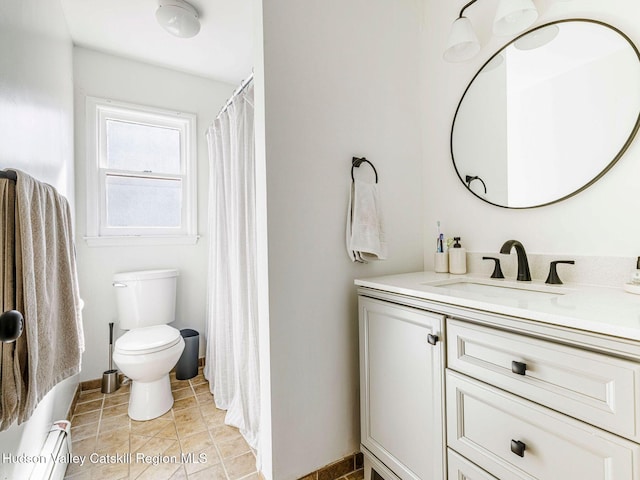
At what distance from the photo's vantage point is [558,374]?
2.41ft

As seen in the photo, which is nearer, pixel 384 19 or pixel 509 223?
pixel 509 223

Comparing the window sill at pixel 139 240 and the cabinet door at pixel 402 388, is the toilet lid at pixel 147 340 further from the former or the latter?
the cabinet door at pixel 402 388

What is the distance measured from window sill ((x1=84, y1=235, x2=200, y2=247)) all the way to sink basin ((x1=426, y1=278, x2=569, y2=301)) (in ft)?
6.62

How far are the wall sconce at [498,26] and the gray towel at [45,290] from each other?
1686 mm

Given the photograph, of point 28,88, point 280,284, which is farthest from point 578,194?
point 28,88

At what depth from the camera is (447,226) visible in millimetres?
1617

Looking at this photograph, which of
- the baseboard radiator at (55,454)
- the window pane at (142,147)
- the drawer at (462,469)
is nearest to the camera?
the drawer at (462,469)

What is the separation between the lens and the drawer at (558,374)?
0.64m

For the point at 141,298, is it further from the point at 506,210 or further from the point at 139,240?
the point at 506,210

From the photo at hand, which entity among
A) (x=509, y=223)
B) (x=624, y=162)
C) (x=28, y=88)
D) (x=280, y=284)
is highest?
(x=28, y=88)

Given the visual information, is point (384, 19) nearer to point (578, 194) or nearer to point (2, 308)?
point (578, 194)

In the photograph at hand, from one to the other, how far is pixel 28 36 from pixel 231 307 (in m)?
1.53

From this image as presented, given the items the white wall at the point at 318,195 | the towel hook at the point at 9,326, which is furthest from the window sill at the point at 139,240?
the towel hook at the point at 9,326

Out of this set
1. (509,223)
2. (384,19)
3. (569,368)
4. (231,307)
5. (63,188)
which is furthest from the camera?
(231,307)
